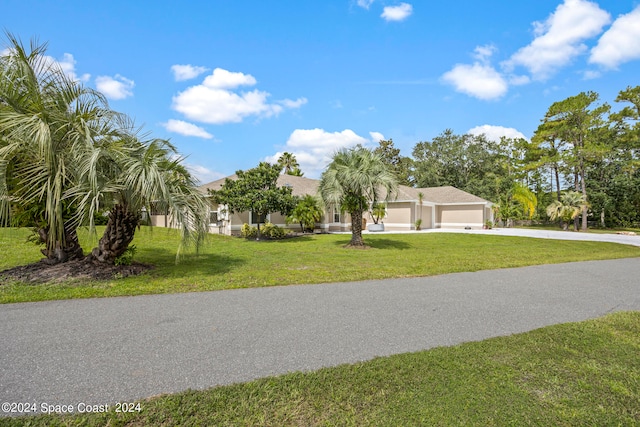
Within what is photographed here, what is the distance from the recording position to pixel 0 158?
6.64 meters

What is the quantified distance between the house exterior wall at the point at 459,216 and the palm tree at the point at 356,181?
18.1 meters

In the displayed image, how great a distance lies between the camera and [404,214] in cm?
2628

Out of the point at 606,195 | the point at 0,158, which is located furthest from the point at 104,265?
the point at 606,195

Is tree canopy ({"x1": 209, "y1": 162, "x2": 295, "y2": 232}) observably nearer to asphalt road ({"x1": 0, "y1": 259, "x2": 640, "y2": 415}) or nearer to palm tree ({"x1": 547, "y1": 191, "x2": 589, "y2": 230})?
asphalt road ({"x1": 0, "y1": 259, "x2": 640, "y2": 415})

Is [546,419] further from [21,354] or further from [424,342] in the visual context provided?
[21,354]

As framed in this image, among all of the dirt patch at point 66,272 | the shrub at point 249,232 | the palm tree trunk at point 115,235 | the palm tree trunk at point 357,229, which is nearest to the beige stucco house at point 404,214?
the shrub at point 249,232

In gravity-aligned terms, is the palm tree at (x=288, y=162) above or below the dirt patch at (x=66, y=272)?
above

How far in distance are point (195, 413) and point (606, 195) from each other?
43.2 m

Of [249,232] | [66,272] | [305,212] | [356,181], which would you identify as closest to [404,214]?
[305,212]

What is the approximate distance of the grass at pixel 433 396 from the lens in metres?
2.49

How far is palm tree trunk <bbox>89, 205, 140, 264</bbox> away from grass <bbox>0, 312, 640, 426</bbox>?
20.6 ft

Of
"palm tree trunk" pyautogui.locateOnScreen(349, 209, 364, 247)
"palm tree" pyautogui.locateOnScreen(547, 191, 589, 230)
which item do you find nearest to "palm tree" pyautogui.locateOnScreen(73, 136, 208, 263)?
"palm tree trunk" pyautogui.locateOnScreen(349, 209, 364, 247)

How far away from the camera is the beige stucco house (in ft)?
66.6

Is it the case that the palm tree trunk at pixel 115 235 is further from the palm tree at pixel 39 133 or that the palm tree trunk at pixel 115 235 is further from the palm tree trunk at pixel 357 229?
the palm tree trunk at pixel 357 229
